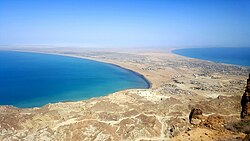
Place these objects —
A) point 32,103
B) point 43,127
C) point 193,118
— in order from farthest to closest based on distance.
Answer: point 32,103 < point 43,127 < point 193,118

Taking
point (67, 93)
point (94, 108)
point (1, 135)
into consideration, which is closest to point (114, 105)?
point (94, 108)

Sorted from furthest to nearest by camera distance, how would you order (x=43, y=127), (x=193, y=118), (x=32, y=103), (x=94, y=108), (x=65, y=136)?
1. (x=32, y=103)
2. (x=94, y=108)
3. (x=43, y=127)
4. (x=65, y=136)
5. (x=193, y=118)

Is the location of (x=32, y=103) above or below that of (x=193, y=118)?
below

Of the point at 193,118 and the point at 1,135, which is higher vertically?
the point at 193,118

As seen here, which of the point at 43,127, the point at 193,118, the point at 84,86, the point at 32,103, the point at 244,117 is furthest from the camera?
the point at 84,86

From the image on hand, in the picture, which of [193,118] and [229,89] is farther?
[229,89]

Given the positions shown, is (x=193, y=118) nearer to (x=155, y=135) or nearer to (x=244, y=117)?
(x=244, y=117)

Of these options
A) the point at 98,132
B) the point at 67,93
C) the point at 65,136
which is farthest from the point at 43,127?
the point at 67,93

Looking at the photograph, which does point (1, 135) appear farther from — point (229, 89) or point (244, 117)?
point (229, 89)

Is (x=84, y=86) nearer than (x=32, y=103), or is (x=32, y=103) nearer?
(x=32, y=103)
